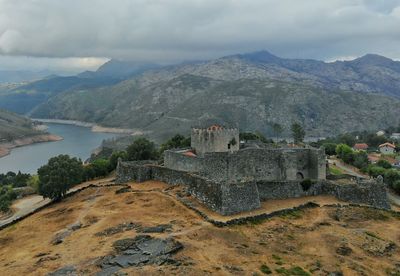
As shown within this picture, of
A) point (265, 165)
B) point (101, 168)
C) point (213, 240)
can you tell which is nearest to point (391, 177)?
point (265, 165)

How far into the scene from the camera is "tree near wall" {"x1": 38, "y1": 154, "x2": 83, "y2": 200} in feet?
155

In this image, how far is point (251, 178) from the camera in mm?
37875

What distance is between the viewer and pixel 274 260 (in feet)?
80.4

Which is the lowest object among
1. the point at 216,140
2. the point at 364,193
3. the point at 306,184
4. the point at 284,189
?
the point at 364,193

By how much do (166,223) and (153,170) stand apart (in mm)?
14209

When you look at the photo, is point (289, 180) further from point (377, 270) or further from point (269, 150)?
point (377, 270)

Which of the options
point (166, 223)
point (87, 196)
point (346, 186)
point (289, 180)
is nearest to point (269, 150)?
point (289, 180)

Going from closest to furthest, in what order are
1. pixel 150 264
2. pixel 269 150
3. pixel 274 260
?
1. pixel 150 264
2. pixel 274 260
3. pixel 269 150

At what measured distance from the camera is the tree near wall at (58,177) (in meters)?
47.2

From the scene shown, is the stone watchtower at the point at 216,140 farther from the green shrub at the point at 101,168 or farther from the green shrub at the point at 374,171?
the green shrub at the point at 374,171

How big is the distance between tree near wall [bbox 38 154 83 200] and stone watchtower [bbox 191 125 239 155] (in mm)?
14424

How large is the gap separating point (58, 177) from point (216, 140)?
56.2 ft

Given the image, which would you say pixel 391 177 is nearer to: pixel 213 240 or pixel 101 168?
pixel 101 168

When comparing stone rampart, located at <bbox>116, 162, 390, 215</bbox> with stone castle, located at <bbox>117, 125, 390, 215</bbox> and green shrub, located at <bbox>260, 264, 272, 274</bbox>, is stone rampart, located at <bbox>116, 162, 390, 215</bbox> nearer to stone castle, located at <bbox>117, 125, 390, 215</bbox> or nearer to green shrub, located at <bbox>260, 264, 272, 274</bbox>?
stone castle, located at <bbox>117, 125, 390, 215</bbox>
